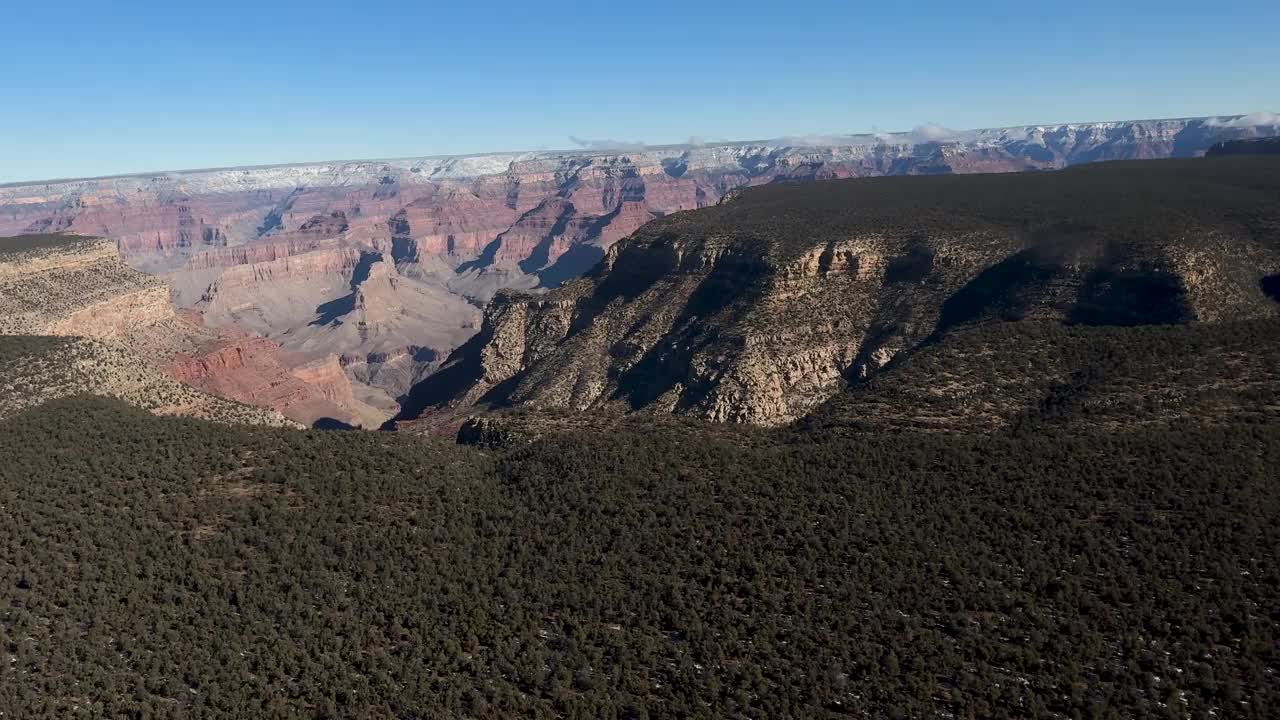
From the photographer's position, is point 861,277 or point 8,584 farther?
point 861,277

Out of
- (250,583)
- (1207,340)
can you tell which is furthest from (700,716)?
(1207,340)

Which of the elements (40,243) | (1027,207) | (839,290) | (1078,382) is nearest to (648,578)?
(1078,382)

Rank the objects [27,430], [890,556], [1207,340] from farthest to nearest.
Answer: [1207,340] < [27,430] < [890,556]

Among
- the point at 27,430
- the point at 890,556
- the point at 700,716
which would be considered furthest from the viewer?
the point at 27,430

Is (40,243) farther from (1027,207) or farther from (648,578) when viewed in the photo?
(648,578)

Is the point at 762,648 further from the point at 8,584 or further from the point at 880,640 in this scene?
the point at 8,584

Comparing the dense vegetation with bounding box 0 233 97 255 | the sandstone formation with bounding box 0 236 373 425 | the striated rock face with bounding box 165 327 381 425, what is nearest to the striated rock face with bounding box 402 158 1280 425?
the striated rock face with bounding box 165 327 381 425

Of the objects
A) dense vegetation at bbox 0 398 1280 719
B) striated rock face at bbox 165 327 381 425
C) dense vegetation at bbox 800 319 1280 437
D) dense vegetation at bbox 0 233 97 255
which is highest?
dense vegetation at bbox 0 233 97 255

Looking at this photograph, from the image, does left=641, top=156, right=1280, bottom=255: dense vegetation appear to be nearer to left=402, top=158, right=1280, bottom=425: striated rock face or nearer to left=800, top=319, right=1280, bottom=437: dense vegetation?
left=402, top=158, right=1280, bottom=425: striated rock face
